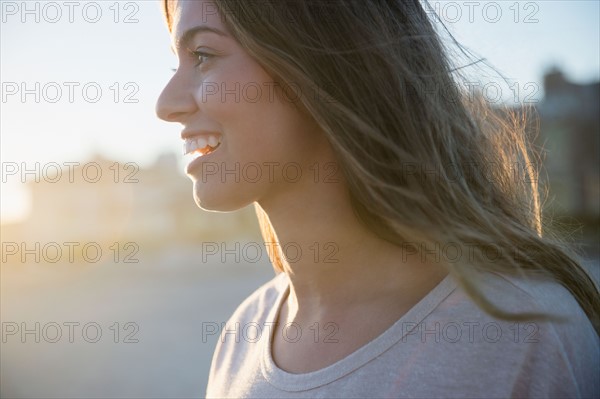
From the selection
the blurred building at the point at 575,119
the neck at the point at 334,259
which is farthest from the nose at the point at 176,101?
the blurred building at the point at 575,119

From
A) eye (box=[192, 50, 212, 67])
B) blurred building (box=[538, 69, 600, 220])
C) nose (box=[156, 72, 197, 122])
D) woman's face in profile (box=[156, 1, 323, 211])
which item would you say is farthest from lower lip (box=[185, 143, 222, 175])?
blurred building (box=[538, 69, 600, 220])

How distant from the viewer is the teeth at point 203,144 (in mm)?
1978

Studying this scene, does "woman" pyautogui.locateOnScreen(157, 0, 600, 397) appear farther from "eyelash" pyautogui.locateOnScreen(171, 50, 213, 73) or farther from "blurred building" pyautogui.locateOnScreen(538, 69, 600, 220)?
"blurred building" pyautogui.locateOnScreen(538, 69, 600, 220)

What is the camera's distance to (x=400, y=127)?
1.83 m

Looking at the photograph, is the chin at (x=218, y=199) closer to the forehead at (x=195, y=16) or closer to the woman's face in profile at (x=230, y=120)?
the woman's face in profile at (x=230, y=120)

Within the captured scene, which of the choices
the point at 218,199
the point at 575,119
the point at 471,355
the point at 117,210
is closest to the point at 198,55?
the point at 218,199

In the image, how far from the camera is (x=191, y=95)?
202 centimetres

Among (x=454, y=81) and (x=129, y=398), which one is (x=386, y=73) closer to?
(x=454, y=81)

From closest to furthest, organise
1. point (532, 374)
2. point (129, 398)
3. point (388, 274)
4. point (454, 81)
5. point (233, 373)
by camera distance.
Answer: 1. point (532, 374)
2. point (388, 274)
3. point (454, 81)
4. point (233, 373)
5. point (129, 398)

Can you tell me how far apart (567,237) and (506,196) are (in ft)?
1.52

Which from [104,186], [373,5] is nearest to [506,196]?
[373,5]

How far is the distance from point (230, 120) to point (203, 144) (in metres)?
0.13

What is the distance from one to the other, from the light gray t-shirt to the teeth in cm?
76

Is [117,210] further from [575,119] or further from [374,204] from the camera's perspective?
[374,204]
